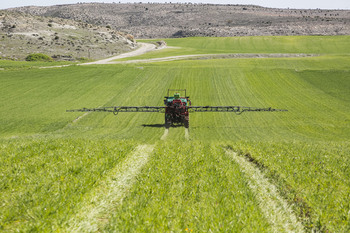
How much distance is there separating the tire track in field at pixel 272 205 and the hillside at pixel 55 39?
8793 cm

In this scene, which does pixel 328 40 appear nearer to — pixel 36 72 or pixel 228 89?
pixel 228 89

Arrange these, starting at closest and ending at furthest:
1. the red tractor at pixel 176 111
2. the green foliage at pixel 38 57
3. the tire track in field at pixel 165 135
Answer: the tire track in field at pixel 165 135
the red tractor at pixel 176 111
the green foliage at pixel 38 57

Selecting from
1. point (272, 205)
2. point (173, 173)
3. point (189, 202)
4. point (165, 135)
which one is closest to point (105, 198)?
point (189, 202)

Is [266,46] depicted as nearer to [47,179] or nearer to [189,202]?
[189,202]

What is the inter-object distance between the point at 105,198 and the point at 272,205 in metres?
5.49

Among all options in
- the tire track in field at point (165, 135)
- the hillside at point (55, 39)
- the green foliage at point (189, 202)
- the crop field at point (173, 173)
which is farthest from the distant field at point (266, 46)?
the green foliage at point (189, 202)

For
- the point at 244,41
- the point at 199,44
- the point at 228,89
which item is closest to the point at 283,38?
the point at 244,41

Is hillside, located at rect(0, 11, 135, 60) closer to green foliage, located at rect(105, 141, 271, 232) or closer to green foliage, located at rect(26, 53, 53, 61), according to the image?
green foliage, located at rect(26, 53, 53, 61)

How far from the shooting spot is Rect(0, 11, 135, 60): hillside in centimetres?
9094

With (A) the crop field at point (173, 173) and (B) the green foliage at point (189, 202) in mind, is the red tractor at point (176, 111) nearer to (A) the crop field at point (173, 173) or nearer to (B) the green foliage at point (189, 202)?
(A) the crop field at point (173, 173)

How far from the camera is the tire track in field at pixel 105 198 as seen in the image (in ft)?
24.1

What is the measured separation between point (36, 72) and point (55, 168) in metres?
50.3

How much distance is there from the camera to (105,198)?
904cm

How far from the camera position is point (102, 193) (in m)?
9.34
